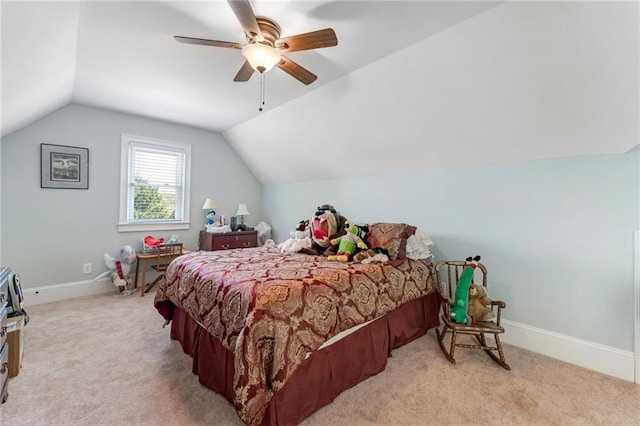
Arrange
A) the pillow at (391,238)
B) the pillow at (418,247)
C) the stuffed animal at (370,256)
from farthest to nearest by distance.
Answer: the pillow at (418,247) < the pillow at (391,238) < the stuffed animal at (370,256)

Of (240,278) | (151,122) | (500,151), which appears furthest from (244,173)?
(500,151)

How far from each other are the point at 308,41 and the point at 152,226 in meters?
3.65

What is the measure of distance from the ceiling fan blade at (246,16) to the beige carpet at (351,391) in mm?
2218

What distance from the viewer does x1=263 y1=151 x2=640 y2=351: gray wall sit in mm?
2021

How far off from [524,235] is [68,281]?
517 centimetres

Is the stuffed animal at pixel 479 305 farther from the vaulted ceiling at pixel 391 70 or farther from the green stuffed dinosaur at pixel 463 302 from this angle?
the vaulted ceiling at pixel 391 70

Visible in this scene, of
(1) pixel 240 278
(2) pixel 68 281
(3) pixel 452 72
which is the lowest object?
(2) pixel 68 281

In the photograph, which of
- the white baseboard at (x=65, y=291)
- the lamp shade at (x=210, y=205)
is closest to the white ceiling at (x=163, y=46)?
the lamp shade at (x=210, y=205)

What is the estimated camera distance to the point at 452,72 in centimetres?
216

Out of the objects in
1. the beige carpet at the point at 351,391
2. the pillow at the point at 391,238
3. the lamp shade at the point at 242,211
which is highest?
the lamp shade at the point at 242,211

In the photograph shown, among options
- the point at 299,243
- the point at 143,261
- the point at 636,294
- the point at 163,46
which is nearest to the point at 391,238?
the point at 299,243

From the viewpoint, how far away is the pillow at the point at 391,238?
8.25 feet

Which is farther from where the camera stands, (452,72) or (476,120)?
(476,120)

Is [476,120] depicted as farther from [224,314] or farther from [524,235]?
[224,314]
